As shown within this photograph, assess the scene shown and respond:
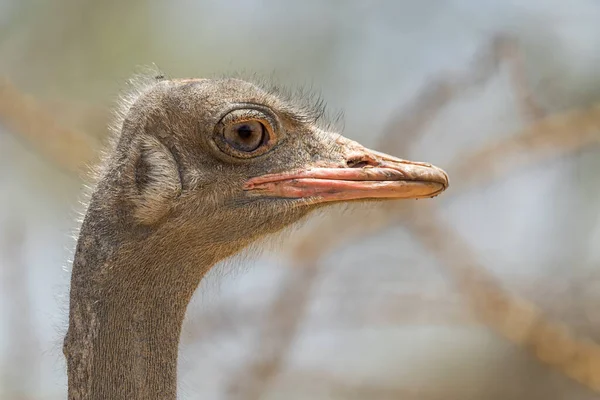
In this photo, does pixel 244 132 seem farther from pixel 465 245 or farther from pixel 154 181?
pixel 465 245

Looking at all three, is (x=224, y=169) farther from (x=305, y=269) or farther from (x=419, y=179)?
(x=305, y=269)

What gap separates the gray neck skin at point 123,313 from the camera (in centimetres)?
301

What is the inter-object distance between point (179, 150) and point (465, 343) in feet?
23.5

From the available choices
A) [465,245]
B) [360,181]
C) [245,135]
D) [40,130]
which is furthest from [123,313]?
[465,245]

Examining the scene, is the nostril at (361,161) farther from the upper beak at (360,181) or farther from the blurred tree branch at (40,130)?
the blurred tree branch at (40,130)

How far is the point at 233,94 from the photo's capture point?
10.7 ft

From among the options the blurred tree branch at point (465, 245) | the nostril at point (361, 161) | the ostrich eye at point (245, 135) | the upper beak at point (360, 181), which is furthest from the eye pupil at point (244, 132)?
→ the blurred tree branch at point (465, 245)

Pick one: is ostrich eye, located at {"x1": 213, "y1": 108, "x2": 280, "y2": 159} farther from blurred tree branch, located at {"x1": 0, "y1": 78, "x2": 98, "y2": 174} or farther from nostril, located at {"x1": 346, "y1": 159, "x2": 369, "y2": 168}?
blurred tree branch, located at {"x1": 0, "y1": 78, "x2": 98, "y2": 174}

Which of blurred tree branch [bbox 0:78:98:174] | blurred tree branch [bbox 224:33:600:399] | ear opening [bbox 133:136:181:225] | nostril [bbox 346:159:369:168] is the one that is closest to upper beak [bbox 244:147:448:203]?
nostril [bbox 346:159:369:168]

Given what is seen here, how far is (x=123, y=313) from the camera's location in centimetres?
309

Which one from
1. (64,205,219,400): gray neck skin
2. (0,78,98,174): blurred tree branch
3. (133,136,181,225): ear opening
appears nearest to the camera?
(64,205,219,400): gray neck skin

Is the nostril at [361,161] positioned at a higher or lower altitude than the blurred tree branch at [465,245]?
lower

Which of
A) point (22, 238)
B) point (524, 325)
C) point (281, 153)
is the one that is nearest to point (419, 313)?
point (524, 325)

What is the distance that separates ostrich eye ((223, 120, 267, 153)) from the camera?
10.5 ft
